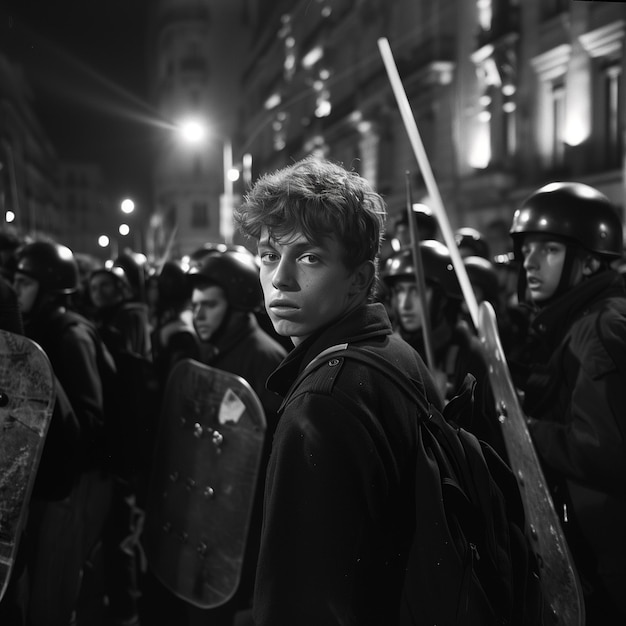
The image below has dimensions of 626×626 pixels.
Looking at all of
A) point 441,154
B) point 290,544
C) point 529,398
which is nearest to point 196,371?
point 529,398

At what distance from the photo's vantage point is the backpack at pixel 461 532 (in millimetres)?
1490

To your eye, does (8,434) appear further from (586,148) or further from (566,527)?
(586,148)

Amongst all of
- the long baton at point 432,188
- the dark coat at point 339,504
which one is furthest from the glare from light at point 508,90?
the dark coat at point 339,504

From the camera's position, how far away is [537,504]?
1.88m

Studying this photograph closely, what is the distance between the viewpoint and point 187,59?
55.7 meters

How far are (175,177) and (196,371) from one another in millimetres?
53778

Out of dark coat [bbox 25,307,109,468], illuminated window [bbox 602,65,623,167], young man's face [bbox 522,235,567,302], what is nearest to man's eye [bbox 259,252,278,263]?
dark coat [bbox 25,307,109,468]

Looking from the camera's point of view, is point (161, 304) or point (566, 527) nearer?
point (566, 527)

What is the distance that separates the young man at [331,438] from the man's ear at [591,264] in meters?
1.97

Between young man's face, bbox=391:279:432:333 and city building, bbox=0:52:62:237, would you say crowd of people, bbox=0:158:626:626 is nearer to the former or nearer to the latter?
young man's face, bbox=391:279:432:333

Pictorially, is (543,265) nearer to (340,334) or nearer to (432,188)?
Answer: (432,188)

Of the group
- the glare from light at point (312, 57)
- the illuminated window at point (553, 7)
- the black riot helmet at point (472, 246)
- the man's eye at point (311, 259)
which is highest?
the glare from light at point (312, 57)

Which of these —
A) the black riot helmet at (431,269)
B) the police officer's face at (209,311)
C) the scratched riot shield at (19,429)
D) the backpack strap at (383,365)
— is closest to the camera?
the backpack strap at (383,365)

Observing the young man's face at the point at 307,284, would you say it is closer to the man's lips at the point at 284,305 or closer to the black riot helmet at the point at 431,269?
the man's lips at the point at 284,305
